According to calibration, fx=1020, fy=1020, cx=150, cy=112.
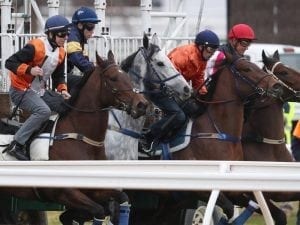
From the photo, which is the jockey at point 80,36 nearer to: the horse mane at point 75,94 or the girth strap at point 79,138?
the horse mane at point 75,94

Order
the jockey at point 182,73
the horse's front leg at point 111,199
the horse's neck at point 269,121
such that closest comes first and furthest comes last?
1. the horse's front leg at point 111,199
2. the jockey at point 182,73
3. the horse's neck at point 269,121

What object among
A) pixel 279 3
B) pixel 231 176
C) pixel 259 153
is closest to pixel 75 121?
pixel 259 153

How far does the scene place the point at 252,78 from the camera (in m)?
9.56

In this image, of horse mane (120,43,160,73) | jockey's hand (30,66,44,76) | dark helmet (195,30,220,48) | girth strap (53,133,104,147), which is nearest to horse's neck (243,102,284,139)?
dark helmet (195,30,220,48)

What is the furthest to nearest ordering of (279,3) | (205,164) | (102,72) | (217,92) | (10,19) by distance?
(279,3)
(10,19)
(217,92)
(102,72)
(205,164)

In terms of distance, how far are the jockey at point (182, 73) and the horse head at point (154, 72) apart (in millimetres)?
122

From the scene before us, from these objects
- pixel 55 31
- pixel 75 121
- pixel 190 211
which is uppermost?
pixel 55 31

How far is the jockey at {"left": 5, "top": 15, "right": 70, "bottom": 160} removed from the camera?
9.08m

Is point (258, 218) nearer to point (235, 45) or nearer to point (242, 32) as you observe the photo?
point (235, 45)

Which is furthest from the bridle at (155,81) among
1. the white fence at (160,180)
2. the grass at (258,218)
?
the white fence at (160,180)

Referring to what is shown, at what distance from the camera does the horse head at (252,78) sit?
943 centimetres

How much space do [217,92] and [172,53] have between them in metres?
0.66

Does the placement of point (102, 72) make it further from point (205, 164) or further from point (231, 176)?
point (231, 176)

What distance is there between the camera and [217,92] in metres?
9.70
